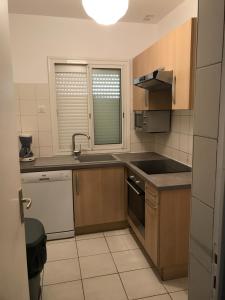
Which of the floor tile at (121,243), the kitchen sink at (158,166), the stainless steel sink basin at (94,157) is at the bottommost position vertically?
the floor tile at (121,243)

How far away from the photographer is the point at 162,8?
8.65 feet

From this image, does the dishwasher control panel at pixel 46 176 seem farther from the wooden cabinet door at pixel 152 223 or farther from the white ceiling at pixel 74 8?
the white ceiling at pixel 74 8

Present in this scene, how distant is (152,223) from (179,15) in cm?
218

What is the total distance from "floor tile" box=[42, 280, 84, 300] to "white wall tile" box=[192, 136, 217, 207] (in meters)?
1.56

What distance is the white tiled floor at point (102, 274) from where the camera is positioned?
1.97 meters

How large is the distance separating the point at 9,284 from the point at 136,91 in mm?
2547

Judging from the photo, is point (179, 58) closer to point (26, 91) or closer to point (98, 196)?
point (98, 196)

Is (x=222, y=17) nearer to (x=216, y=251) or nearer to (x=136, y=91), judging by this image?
(x=216, y=251)

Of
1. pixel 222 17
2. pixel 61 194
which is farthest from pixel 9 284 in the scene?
pixel 61 194

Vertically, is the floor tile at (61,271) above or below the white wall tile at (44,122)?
below

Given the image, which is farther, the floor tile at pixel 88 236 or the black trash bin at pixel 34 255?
the floor tile at pixel 88 236

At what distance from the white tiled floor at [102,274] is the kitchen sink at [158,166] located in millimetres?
839

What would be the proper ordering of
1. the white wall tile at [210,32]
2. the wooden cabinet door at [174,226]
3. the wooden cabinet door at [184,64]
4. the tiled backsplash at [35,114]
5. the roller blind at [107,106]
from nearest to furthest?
the white wall tile at [210,32], the wooden cabinet door at [184,64], the wooden cabinet door at [174,226], the tiled backsplash at [35,114], the roller blind at [107,106]

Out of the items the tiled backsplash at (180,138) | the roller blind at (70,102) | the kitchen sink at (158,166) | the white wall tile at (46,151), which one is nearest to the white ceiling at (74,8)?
the roller blind at (70,102)
